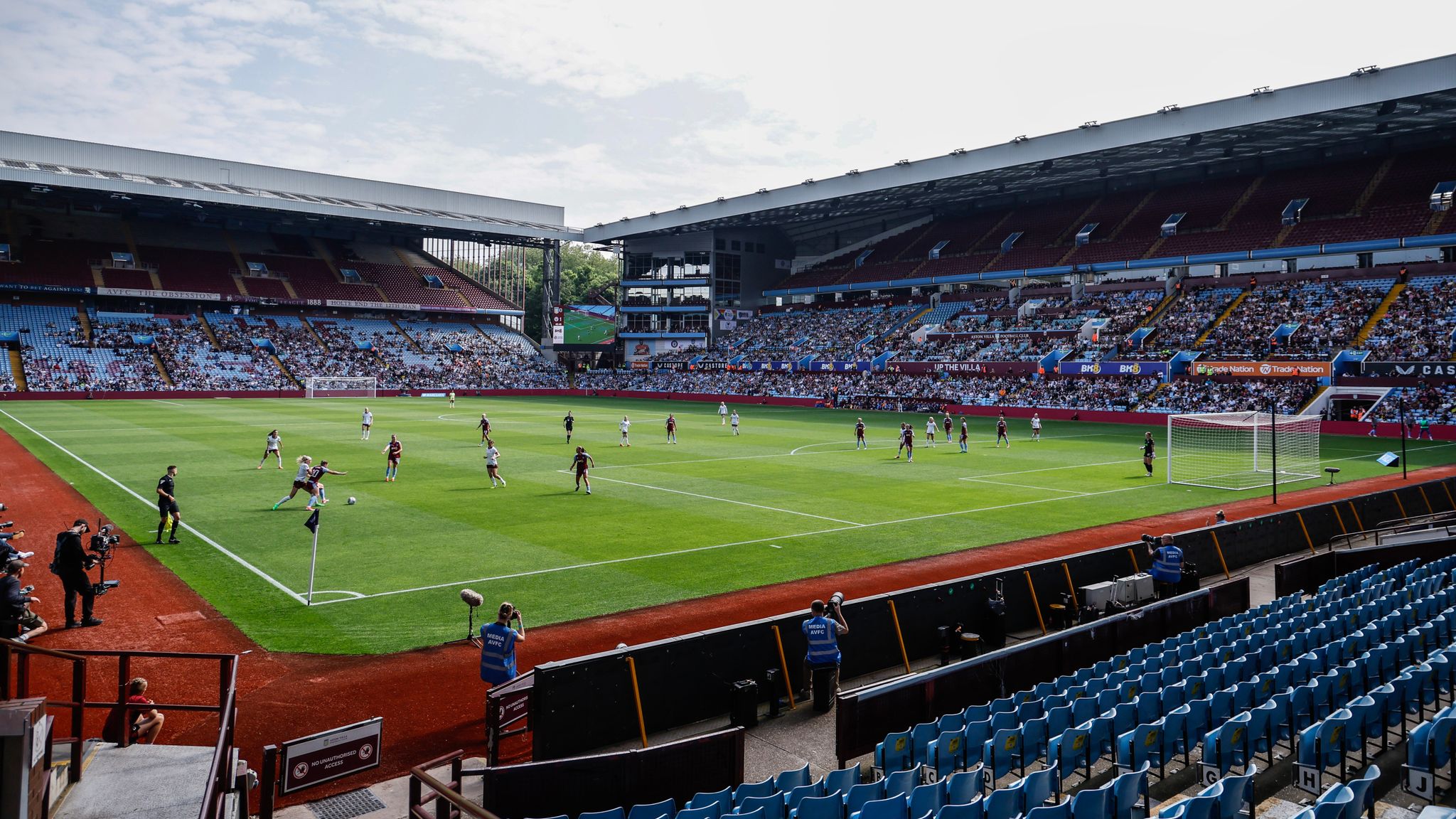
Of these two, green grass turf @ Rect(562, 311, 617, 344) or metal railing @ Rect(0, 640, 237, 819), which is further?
green grass turf @ Rect(562, 311, 617, 344)

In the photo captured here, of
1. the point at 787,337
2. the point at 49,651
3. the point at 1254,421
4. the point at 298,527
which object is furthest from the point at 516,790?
the point at 787,337

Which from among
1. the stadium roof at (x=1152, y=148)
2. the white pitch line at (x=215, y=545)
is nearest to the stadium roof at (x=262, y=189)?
the stadium roof at (x=1152, y=148)

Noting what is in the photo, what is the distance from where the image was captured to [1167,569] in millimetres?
16234

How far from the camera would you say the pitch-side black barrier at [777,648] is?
33.4 ft

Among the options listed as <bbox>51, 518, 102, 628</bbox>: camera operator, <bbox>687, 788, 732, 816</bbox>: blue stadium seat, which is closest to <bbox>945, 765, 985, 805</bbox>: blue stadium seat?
<bbox>687, 788, 732, 816</bbox>: blue stadium seat

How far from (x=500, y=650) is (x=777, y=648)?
11.8ft

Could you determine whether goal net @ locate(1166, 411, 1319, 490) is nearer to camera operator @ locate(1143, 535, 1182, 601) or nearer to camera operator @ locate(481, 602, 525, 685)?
camera operator @ locate(1143, 535, 1182, 601)

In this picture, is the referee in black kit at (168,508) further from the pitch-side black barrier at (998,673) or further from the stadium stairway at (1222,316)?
the stadium stairway at (1222,316)

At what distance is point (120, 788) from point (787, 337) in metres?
88.9

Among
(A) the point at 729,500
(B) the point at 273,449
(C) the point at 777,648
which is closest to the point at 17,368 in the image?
(B) the point at 273,449

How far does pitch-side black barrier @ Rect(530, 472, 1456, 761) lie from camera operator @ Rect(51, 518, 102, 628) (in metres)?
9.04

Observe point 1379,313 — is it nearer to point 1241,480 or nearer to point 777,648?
point 1241,480

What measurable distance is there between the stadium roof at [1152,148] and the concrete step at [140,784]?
201 feet

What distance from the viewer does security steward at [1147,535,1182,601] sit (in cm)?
1620
